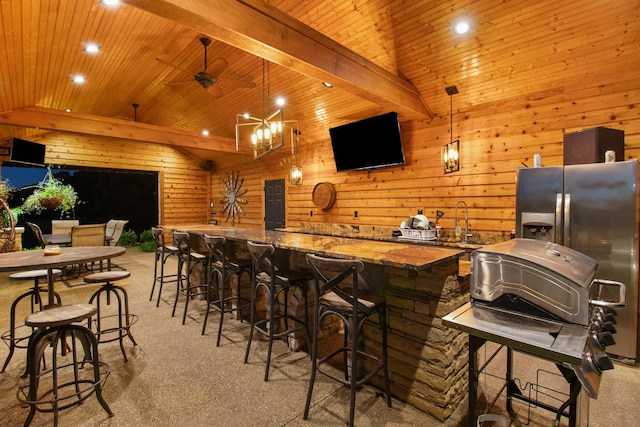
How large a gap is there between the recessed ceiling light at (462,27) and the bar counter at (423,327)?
Answer: 2.48 meters

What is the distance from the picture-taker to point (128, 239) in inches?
362

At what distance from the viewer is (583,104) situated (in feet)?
11.1

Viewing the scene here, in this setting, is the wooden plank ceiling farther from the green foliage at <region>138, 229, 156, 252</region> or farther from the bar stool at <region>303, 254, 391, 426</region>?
the green foliage at <region>138, 229, 156, 252</region>

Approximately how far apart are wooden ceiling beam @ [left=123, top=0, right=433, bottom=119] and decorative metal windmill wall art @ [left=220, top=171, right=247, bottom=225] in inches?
221

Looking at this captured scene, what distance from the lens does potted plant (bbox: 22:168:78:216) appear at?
6.34m

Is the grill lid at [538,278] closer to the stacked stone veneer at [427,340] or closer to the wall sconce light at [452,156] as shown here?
the stacked stone veneer at [427,340]

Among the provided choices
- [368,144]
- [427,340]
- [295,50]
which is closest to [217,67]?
[295,50]


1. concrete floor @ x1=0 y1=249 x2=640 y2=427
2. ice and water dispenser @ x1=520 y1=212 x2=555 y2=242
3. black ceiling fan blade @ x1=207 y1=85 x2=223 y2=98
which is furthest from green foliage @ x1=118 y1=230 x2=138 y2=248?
ice and water dispenser @ x1=520 y1=212 x2=555 y2=242

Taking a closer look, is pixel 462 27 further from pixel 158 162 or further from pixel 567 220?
pixel 158 162

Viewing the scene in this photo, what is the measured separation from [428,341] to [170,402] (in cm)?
175

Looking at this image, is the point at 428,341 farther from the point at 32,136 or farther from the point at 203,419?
the point at 32,136

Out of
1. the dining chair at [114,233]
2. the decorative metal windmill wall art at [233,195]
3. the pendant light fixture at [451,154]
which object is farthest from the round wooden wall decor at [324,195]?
the dining chair at [114,233]

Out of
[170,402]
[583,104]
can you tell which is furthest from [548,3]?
[170,402]

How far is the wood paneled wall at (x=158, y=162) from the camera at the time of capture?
7414 millimetres
